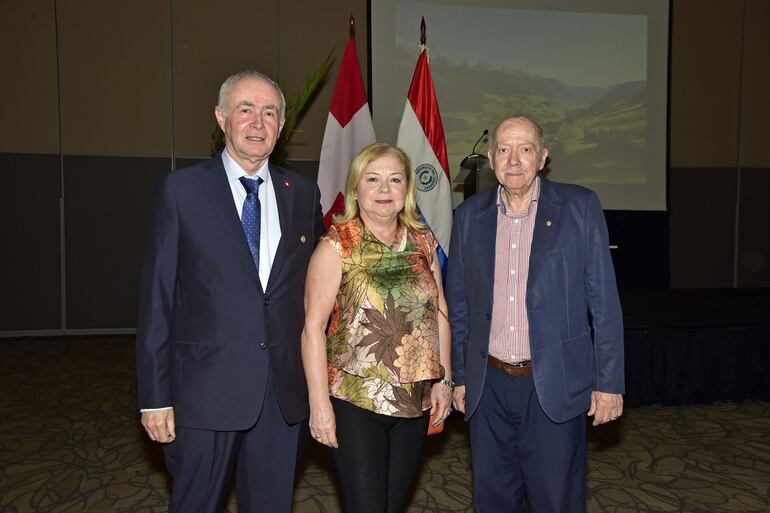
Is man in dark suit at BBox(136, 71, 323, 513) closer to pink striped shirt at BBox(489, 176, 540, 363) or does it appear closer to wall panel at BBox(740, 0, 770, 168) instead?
pink striped shirt at BBox(489, 176, 540, 363)

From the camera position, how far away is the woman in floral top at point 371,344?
1.62m

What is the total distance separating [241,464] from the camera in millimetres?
1699

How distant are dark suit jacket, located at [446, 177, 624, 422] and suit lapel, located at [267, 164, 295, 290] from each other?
64 cm

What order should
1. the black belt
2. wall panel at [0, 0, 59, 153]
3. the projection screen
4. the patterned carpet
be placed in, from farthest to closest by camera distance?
the projection screen → wall panel at [0, 0, 59, 153] → the patterned carpet → the black belt

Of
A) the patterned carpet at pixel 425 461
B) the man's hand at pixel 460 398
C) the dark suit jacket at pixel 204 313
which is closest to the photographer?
the dark suit jacket at pixel 204 313

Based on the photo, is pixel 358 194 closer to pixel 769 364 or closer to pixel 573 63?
pixel 769 364

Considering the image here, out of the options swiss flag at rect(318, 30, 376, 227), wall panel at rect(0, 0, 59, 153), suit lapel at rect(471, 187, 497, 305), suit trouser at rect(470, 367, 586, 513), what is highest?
wall panel at rect(0, 0, 59, 153)

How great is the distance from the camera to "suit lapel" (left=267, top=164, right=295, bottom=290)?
1.64 metres

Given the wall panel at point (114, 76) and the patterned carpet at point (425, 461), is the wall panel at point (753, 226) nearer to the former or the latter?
the patterned carpet at point (425, 461)

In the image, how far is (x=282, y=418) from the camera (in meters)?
1.69

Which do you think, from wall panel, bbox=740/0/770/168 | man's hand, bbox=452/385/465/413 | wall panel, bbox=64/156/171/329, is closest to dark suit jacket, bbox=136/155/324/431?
man's hand, bbox=452/385/465/413

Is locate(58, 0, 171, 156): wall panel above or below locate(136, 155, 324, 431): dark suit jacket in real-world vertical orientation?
above

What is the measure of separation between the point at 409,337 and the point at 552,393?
0.49 metres

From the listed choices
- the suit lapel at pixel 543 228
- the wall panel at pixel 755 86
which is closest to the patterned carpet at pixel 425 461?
the suit lapel at pixel 543 228
